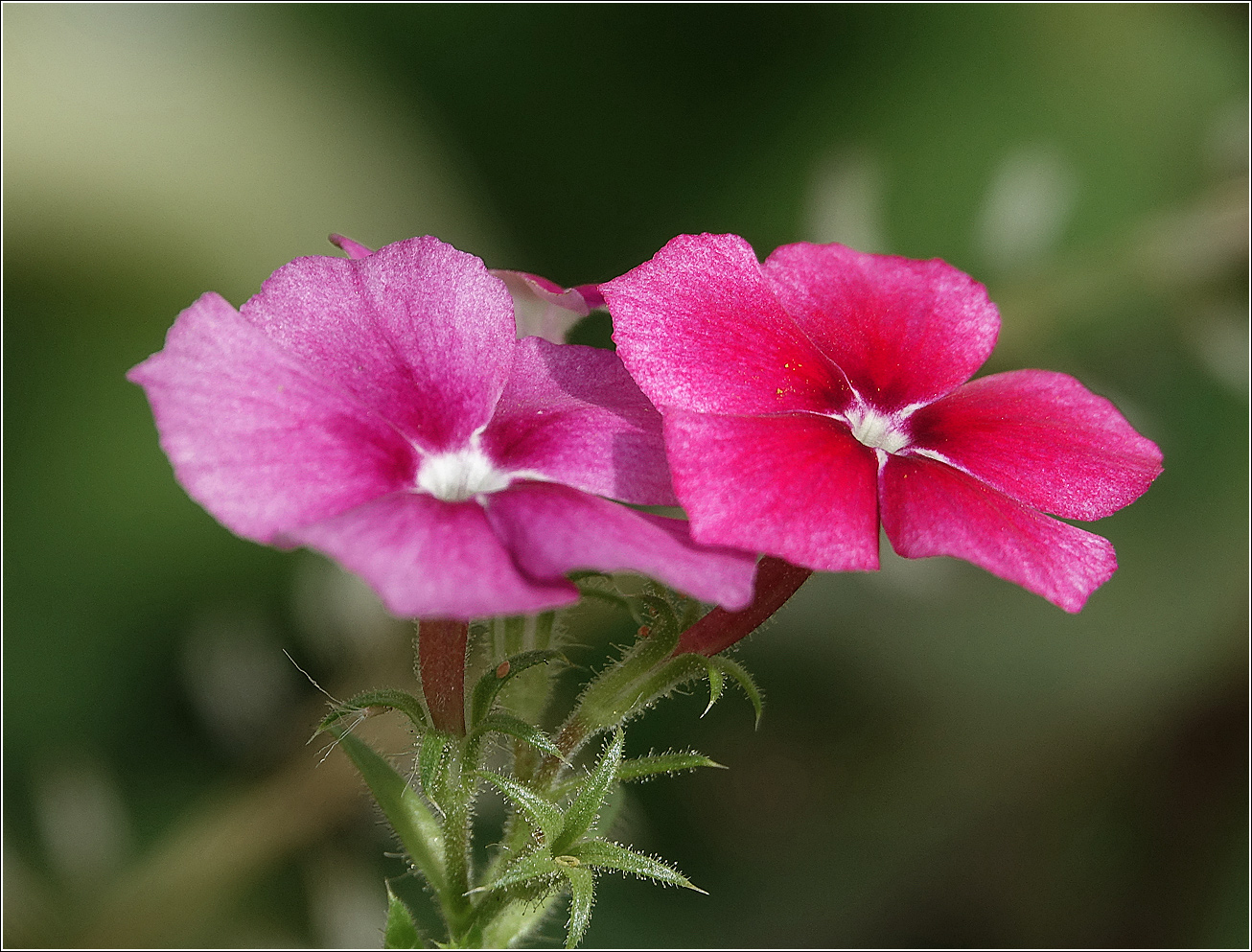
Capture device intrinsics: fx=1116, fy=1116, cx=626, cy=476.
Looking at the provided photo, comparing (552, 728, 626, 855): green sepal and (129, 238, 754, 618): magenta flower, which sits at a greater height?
(129, 238, 754, 618): magenta flower

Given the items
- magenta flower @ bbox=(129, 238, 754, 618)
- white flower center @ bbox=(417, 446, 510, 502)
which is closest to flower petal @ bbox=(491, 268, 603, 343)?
magenta flower @ bbox=(129, 238, 754, 618)

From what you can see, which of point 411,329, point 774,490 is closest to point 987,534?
point 774,490

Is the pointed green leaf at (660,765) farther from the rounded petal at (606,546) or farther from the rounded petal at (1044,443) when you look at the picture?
the rounded petal at (1044,443)

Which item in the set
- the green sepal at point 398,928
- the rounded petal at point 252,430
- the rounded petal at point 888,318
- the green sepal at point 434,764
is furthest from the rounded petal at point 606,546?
→ the green sepal at point 398,928

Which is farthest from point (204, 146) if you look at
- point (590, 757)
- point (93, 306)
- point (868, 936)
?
point (868, 936)

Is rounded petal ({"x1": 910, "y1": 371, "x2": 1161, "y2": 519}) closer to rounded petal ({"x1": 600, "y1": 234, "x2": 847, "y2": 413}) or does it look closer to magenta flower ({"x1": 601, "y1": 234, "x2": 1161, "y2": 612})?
magenta flower ({"x1": 601, "y1": 234, "x2": 1161, "y2": 612})
